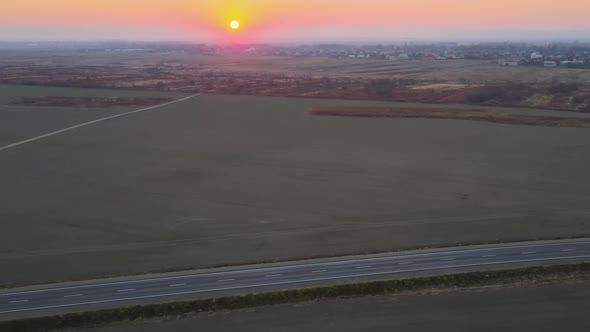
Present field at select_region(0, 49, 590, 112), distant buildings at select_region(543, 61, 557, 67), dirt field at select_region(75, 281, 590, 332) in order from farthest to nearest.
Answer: distant buildings at select_region(543, 61, 557, 67), field at select_region(0, 49, 590, 112), dirt field at select_region(75, 281, 590, 332)

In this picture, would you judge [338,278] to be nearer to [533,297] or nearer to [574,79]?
[533,297]

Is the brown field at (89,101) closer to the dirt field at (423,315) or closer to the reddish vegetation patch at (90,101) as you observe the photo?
the reddish vegetation patch at (90,101)

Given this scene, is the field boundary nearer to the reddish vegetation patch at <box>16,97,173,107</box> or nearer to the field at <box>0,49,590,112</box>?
the field at <box>0,49,590,112</box>

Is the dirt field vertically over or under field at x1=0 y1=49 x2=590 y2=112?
under

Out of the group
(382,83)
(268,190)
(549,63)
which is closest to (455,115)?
(382,83)

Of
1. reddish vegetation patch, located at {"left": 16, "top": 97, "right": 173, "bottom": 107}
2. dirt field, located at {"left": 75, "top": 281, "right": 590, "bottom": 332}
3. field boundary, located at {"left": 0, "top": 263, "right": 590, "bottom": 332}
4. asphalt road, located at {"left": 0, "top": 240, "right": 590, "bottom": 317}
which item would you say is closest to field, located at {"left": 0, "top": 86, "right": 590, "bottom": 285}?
asphalt road, located at {"left": 0, "top": 240, "right": 590, "bottom": 317}

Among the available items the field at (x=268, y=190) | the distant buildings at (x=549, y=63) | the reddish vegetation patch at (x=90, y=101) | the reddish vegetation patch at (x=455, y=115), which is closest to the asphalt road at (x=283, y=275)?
the field at (x=268, y=190)
